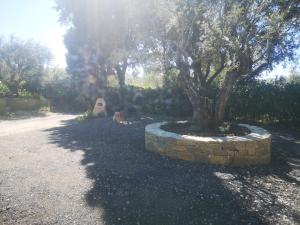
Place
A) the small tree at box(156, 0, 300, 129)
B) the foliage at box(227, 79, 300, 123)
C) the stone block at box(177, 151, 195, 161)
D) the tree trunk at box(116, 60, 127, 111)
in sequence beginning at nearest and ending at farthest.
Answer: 1. the stone block at box(177, 151, 195, 161)
2. the small tree at box(156, 0, 300, 129)
3. the foliage at box(227, 79, 300, 123)
4. the tree trunk at box(116, 60, 127, 111)

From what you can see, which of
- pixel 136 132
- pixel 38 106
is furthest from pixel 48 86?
→ pixel 136 132

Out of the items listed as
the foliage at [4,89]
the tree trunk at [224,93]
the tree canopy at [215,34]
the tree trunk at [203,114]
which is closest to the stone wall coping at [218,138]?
the tree trunk at [224,93]

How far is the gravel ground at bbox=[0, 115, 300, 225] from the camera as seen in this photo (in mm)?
4406

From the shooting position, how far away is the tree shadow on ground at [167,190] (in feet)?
14.5

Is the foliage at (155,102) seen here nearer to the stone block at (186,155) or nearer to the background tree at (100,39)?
the background tree at (100,39)

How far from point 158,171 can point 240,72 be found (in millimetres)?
4307

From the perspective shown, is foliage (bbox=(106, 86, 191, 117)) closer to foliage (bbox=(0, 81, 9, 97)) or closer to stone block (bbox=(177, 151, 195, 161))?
stone block (bbox=(177, 151, 195, 161))

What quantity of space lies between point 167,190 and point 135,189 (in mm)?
565

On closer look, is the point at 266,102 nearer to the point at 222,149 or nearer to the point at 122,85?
the point at 222,149

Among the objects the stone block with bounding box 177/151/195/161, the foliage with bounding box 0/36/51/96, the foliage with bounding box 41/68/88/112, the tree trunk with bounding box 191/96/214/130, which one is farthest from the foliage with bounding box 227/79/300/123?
the foliage with bounding box 0/36/51/96

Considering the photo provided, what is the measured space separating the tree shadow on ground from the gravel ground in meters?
0.01

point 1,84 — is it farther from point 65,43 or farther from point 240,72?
point 240,72

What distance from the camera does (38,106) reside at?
76.5 ft

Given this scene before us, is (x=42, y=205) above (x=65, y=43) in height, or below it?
below
